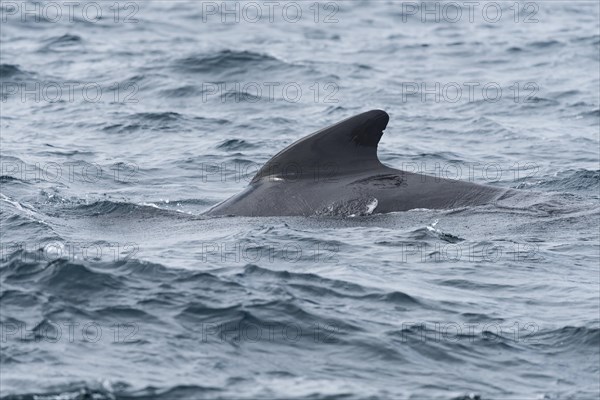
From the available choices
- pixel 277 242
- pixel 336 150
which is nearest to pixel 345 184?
pixel 336 150

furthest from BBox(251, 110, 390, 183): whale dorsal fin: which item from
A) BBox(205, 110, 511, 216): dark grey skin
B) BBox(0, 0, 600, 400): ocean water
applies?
BBox(0, 0, 600, 400): ocean water

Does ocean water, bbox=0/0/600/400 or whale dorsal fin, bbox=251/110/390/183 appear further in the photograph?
whale dorsal fin, bbox=251/110/390/183

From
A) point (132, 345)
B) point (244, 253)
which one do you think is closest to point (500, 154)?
point (244, 253)

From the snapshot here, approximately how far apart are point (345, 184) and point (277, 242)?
135cm

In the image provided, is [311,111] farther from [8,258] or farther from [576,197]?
[8,258]

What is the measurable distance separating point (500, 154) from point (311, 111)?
178 inches

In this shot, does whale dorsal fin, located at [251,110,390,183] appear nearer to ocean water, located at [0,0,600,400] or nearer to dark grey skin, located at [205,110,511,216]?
dark grey skin, located at [205,110,511,216]

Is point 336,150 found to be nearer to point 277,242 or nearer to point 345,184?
point 345,184

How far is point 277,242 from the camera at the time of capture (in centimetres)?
1252

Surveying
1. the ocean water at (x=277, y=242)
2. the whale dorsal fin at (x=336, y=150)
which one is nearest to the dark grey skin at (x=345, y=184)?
the whale dorsal fin at (x=336, y=150)

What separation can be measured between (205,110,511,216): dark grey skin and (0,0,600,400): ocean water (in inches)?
8.2

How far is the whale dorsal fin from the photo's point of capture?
43.1ft

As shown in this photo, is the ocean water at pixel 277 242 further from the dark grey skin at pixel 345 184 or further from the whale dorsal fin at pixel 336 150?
the whale dorsal fin at pixel 336 150

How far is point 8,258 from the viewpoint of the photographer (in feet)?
38.4
